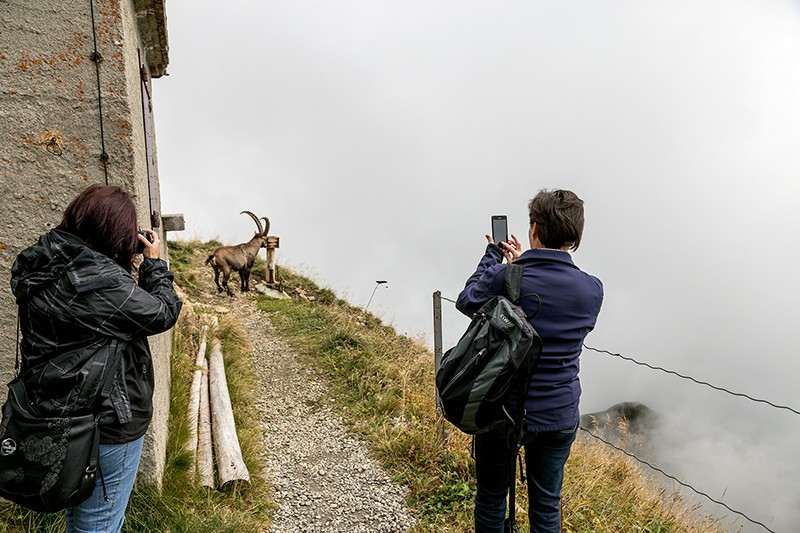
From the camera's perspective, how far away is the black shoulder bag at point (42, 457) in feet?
6.23

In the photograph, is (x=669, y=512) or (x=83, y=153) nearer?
(x=83, y=153)

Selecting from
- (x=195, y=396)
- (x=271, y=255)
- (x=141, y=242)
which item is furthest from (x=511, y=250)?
(x=271, y=255)

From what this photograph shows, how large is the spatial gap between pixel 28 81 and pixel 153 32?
204 cm

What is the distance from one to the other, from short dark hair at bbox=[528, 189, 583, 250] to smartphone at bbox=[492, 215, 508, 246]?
38cm

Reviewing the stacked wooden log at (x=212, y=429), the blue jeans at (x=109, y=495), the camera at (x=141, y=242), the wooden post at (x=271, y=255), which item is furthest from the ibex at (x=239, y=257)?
the blue jeans at (x=109, y=495)

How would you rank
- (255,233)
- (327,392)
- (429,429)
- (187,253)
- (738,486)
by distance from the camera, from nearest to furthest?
(429,429)
(327,392)
(255,233)
(187,253)
(738,486)

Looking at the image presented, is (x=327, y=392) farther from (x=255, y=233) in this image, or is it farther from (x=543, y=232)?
(x=255, y=233)

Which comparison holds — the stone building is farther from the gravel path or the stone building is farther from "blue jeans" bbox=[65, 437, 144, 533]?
the gravel path

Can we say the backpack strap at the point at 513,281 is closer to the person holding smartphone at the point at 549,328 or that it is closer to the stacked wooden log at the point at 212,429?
the person holding smartphone at the point at 549,328

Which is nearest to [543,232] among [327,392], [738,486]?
[327,392]

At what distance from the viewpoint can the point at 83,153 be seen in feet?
10.2

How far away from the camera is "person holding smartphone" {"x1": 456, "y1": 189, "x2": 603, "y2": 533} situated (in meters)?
2.45

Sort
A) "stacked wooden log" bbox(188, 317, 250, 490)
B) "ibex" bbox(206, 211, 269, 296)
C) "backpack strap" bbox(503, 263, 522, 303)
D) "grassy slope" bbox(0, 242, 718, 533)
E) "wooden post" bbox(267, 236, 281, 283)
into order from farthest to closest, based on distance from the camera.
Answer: "wooden post" bbox(267, 236, 281, 283), "ibex" bbox(206, 211, 269, 296), "stacked wooden log" bbox(188, 317, 250, 490), "grassy slope" bbox(0, 242, 718, 533), "backpack strap" bbox(503, 263, 522, 303)

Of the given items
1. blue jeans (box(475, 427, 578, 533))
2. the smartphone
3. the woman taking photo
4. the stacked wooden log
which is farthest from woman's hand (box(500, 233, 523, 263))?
the stacked wooden log
